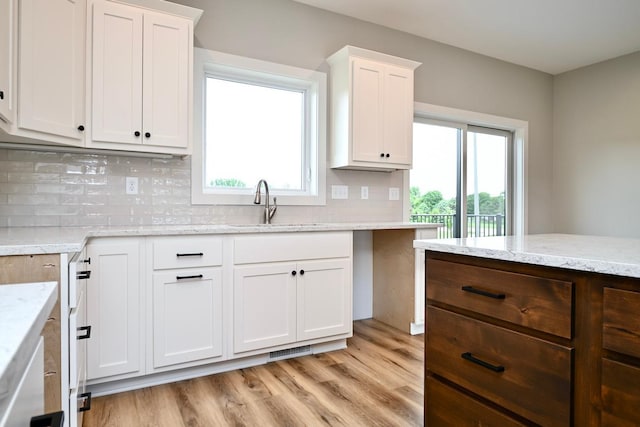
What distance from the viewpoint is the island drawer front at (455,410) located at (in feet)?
4.12

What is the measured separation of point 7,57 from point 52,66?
30 centimetres

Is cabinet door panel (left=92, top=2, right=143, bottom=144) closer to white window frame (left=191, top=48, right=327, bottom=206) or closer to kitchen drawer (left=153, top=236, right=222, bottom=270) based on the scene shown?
white window frame (left=191, top=48, right=327, bottom=206)

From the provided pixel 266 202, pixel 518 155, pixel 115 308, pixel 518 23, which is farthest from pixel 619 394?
pixel 518 155

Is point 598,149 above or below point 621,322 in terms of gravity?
above

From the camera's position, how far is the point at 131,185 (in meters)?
2.59

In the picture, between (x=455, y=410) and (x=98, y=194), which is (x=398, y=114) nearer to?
(x=98, y=194)

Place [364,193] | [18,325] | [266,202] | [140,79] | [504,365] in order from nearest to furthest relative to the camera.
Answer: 1. [18,325]
2. [504,365]
3. [140,79]
4. [266,202]
5. [364,193]

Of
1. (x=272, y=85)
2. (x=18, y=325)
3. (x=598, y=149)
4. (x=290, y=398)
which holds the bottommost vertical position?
(x=290, y=398)

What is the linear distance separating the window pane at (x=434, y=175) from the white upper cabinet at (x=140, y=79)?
7.45 ft

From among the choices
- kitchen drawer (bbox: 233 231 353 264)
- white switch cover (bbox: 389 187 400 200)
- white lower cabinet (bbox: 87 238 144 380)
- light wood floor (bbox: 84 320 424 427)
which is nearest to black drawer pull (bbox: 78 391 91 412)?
light wood floor (bbox: 84 320 424 427)

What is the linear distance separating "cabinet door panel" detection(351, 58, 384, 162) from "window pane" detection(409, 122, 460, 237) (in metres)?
0.83

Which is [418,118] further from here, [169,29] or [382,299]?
[169,29]

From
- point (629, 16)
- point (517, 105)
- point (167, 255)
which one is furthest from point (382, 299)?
point (629, 16)

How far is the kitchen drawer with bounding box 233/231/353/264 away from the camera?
240 cm
